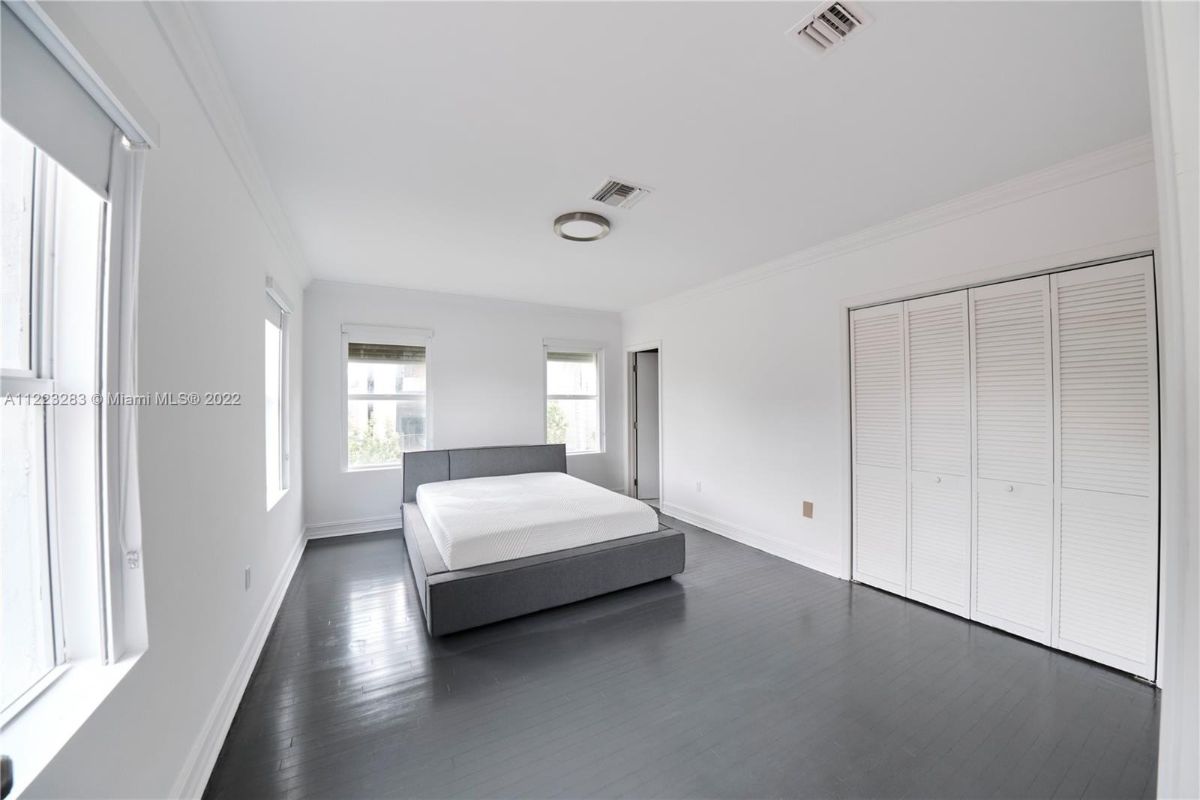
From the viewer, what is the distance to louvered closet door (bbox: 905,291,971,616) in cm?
279

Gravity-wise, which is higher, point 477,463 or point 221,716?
point 477,463

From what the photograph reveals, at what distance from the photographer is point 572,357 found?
5.92m

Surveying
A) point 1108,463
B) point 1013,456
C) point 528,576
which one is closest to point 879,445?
point 1013,456

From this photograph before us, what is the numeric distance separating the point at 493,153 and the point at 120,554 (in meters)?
2.01

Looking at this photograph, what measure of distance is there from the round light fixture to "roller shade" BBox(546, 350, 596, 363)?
2590 millimetres

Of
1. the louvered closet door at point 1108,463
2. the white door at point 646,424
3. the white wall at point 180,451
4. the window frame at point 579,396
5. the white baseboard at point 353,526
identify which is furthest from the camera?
the white door at point 646,424

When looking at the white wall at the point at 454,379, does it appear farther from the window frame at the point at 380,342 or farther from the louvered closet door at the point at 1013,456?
the louvered closet door at the point at 1013,456

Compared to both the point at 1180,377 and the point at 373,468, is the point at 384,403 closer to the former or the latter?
the point at 373,468

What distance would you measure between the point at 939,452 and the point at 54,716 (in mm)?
3844

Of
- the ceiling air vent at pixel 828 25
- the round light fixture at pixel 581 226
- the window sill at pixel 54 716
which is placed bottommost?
the window sill at pixel 54 716

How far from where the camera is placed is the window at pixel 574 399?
575cm

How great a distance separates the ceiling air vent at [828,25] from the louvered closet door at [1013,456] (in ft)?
6.34

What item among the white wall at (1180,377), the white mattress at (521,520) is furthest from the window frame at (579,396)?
the white wall at (1180,377)

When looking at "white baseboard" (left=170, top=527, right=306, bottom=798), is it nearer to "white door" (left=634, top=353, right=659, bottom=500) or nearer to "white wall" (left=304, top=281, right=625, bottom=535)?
"white wall" (left=304, top=281, right=625, bottom=535)
